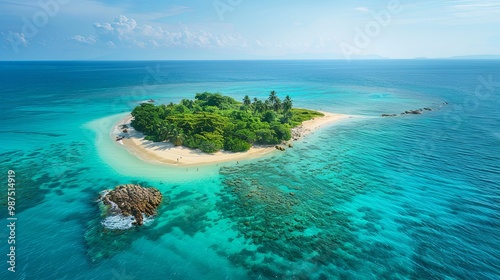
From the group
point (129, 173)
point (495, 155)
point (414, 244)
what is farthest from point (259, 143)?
point (495, 155)

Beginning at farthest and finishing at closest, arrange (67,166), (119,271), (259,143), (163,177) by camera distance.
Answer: (259,143) → (67,166) → (163,177) → (119,271)

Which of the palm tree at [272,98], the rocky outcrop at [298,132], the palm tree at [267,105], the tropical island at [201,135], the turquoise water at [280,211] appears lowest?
the turquoise water at [280,211]

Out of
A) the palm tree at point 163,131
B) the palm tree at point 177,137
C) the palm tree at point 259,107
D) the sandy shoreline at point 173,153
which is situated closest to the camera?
the sandy shoreline at point 173,153

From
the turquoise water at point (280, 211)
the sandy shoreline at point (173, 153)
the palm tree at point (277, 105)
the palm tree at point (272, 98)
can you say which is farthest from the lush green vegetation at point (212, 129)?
the palm tree at point (272, 98)

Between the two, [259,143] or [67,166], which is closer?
[67,166]

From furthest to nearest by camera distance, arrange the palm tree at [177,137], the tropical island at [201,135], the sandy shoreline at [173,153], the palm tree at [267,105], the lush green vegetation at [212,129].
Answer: the palm tree at [267,105] < the palm tree at [177,137] < the lush green vegetation at [212,129] < the tropical island at [201,135] < the sandy shoreline at [173,153]

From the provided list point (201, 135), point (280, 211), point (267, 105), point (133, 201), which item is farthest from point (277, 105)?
point (133, 201)

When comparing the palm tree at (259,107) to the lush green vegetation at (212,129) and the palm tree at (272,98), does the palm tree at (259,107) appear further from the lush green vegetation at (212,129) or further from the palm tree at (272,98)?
the lush green vegetation at (212,129)

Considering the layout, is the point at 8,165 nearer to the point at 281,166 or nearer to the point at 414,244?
the point at 281,166

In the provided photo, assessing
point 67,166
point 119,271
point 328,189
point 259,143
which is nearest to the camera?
point 119,271
